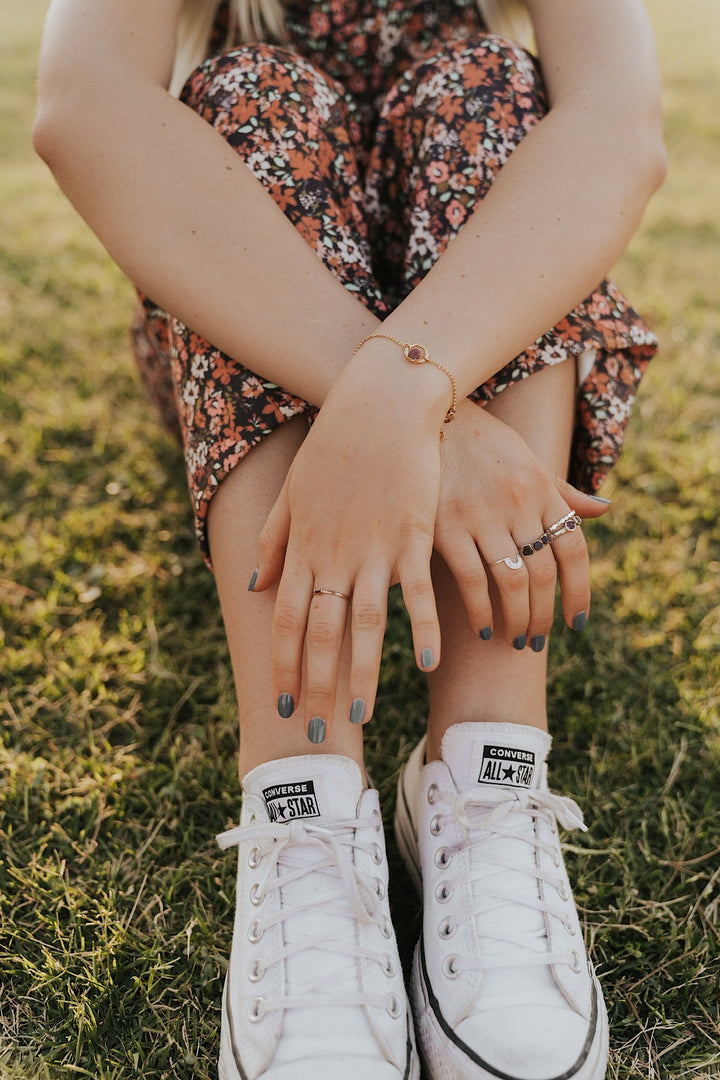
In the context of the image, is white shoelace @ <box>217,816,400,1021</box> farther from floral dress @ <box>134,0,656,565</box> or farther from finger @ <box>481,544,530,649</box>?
floral dress @ <box>134,0,656,565</box>

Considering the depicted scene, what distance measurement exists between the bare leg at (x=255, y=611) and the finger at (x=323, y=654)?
9cm

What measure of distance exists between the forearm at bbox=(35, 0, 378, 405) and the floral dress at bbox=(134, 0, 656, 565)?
0.07 meters

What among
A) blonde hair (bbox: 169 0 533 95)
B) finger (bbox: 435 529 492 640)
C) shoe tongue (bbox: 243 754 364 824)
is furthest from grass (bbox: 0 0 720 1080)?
blonde hair (bbox: 169 0 533 95)

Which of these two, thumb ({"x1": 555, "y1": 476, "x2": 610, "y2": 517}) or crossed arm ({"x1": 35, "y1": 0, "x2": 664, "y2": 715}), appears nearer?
crossed arm ({"x1": 35, "y1": 0, "x2": 664, "y2": 715})

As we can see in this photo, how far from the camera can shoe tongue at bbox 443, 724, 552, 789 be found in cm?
119

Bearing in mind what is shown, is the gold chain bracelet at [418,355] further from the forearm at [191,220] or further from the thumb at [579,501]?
the thumb at [579,501]

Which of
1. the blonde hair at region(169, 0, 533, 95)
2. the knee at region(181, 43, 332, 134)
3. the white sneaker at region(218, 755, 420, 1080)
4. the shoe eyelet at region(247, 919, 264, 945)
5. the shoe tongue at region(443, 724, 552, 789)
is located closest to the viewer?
the white sneaker at region(218, 755, 420, 1080)

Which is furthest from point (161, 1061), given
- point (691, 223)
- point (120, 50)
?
point (691, 223)

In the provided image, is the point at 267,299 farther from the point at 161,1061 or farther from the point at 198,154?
the point at 161,1061

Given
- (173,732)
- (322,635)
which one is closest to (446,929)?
(322,635)

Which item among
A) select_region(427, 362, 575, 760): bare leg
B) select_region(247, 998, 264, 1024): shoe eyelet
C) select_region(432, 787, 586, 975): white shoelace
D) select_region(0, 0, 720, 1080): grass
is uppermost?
select_region(427, 362, 575, 760): bare leg

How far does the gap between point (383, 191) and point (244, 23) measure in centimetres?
39

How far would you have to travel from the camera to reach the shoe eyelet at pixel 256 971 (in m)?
1.05

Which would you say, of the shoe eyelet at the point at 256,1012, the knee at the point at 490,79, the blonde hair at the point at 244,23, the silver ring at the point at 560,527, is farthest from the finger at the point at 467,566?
the blonde hair at the point at 244,23
